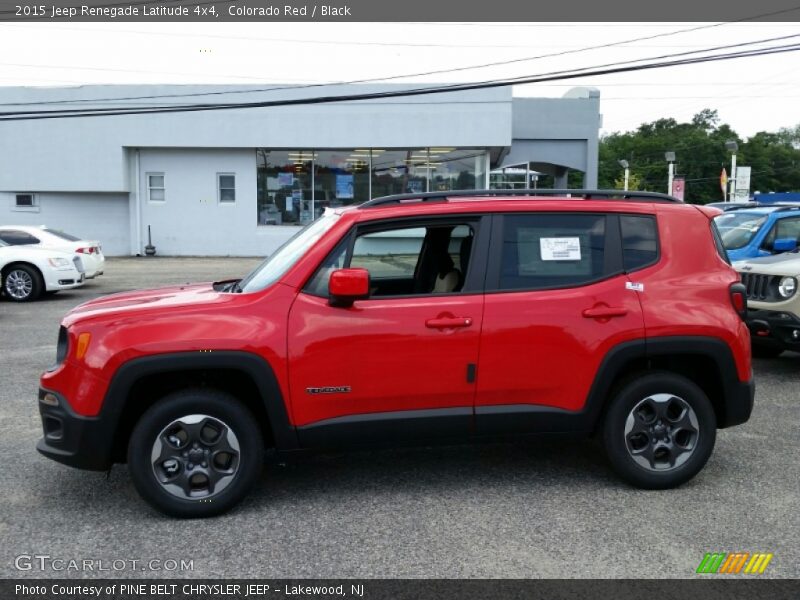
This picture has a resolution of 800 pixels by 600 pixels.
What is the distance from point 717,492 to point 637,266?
5.01ft

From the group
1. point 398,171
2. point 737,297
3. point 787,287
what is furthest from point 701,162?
point 737,297

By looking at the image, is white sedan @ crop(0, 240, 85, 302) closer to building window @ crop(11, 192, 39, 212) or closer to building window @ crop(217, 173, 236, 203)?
building window @ crop(217, 173, 236, 203)

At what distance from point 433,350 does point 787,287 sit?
514cm

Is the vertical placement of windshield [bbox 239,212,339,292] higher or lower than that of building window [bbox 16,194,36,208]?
lower

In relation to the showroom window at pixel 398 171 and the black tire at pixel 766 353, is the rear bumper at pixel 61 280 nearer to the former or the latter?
the black tire at pixel 766 353

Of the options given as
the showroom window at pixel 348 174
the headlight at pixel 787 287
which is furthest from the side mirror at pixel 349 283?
the showroom window at pixel 348 174

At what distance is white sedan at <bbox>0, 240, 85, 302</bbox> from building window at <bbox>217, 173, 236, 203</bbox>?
47.9 ft

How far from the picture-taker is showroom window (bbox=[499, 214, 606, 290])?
15.8ft

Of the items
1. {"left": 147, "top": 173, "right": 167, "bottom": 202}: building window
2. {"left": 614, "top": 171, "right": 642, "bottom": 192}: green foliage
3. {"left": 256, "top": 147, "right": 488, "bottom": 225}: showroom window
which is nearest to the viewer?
{"left": 256, "top": 147, "right": 488, "bottom": 225}: showroom window

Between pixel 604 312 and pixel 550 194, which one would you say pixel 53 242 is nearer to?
pixel 550 194

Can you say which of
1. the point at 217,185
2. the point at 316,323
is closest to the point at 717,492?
the point at 316,323

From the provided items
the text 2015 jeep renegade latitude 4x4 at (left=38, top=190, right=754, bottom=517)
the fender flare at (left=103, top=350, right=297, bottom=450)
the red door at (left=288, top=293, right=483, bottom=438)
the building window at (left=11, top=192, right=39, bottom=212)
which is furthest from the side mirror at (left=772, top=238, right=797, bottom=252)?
the building window at (left=11, top=192, right=39, bottom=212)

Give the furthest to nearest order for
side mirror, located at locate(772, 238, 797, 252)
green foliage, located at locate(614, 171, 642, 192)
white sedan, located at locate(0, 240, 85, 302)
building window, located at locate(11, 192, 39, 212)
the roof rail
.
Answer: green foliage, located at locate(614, 171, 642, 192) < building window, located at locate(11, 192, 39, 212) < white sedan, located at locate(0, 240, 85, 302) < side mirror, located at locate(772, 238, 797, 252) < the roof rail

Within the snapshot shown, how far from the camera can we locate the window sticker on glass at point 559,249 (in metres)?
4.86
